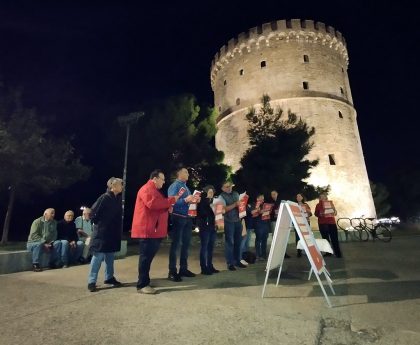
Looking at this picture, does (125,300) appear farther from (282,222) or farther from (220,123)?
(220,123)

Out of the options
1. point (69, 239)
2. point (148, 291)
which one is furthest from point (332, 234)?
point (69, 239)

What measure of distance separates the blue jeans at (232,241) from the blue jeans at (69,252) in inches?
155

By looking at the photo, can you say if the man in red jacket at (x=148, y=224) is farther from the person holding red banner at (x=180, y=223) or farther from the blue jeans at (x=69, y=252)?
the blue jeans at (x=69, y=252)

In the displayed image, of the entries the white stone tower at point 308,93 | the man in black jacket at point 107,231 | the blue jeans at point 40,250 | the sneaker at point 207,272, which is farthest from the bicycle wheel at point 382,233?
the blue jeans at point 40,250

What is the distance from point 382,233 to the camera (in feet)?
41.2

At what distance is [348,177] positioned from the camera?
22797mm

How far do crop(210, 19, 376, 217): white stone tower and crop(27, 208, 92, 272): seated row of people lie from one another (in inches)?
737

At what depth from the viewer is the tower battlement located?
2492 centimetres

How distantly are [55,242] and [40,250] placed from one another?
0.43 m

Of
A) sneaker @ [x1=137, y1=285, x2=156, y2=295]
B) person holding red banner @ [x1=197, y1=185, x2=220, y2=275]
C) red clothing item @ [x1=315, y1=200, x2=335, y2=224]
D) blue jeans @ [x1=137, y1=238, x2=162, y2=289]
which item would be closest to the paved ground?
sneaker @ [x1=137, y1=285, x2=156, y2=295]

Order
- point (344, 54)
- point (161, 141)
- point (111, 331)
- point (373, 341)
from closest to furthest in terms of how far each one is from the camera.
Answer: point (373, 341)
point (111, 331)
point (161, 141)
point (344, 54)

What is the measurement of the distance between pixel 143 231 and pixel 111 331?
173cm

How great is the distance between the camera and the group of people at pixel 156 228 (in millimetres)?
4301

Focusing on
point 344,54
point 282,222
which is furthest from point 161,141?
point 344,54
